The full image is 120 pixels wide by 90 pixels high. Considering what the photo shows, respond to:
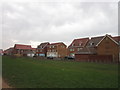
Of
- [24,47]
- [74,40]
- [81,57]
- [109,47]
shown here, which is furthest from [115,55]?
[24,47]

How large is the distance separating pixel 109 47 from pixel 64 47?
3244 cm

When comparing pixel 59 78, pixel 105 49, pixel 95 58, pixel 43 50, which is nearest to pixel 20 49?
pixel 43 50

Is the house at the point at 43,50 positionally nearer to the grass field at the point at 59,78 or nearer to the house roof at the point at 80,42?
the house roof at the point at 80,42

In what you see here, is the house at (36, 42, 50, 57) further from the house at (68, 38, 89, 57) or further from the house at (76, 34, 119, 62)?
the house at (76, 34, 119, 62)

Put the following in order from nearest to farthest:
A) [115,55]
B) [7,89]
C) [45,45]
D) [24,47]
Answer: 1. [7,89]
2. [115,55]
3. [45,45]
4. [24,47]

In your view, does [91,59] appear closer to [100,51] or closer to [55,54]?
[100,51]

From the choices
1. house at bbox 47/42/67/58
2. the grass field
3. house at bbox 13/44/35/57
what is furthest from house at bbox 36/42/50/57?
the grass field

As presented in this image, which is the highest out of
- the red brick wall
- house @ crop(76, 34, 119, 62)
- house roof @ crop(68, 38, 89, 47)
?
house roof @ crop(68, 38, 89, 47)

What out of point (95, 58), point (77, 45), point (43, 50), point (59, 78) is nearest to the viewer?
point (59, 78)

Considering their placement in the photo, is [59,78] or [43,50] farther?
[43,50]

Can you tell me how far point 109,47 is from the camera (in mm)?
39188

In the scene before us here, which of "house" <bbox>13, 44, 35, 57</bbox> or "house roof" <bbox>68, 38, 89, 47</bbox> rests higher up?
"house roof" <bbox>68, 38, 89, 47</bbox>

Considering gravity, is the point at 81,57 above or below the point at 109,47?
below

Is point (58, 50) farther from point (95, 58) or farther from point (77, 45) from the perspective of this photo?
point (95, 58)
